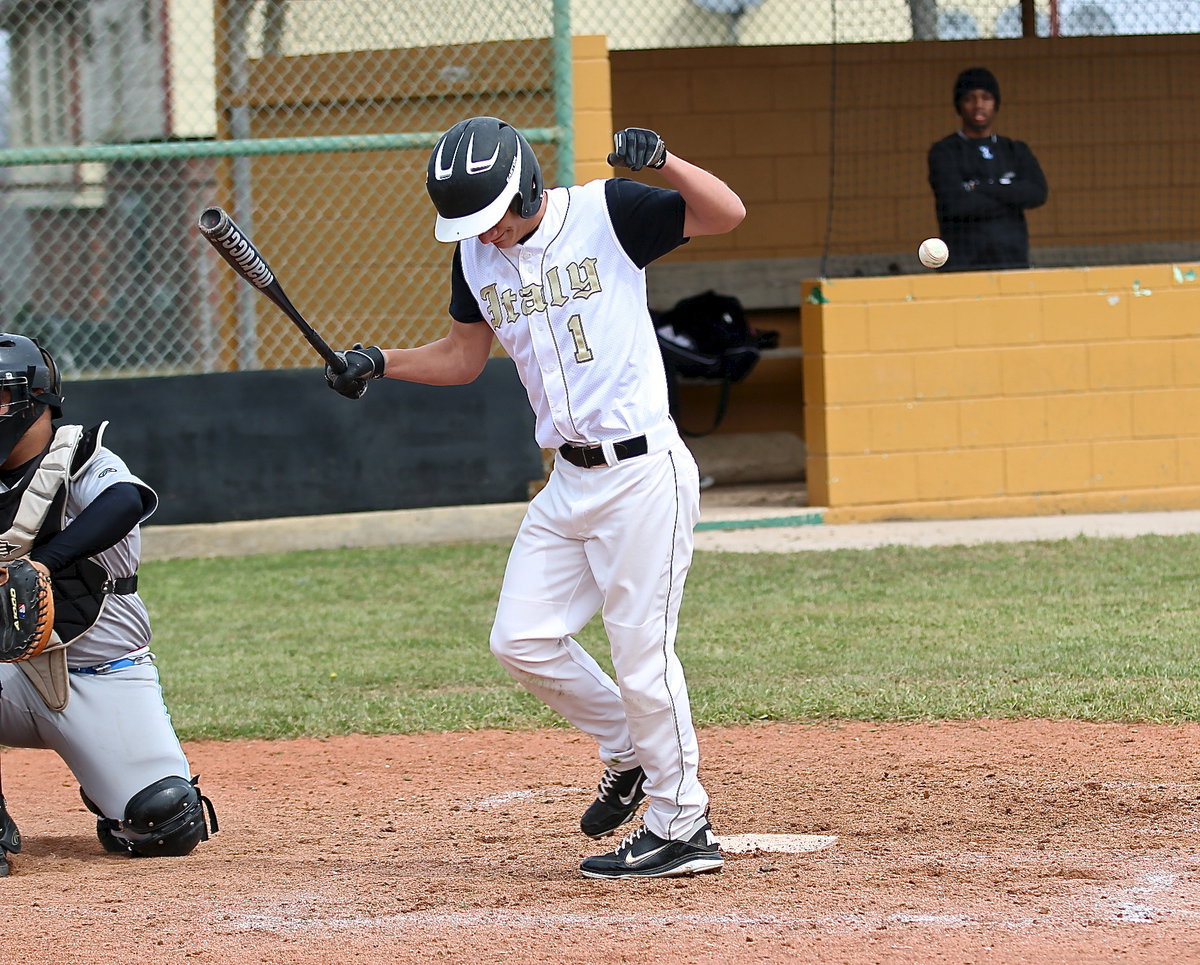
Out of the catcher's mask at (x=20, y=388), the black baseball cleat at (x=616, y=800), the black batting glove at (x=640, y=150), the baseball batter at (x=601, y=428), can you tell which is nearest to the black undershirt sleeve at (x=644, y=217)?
the baseball batter at (x=601, y=428)

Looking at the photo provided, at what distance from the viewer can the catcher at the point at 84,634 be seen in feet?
14.0

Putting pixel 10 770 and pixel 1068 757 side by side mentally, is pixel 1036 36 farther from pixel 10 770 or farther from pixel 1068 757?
pixel 10 770

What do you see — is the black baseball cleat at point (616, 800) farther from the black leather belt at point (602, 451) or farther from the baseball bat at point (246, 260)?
the baseball bat at point (246, 260)

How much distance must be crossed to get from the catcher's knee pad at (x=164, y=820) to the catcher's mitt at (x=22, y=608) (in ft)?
1.78

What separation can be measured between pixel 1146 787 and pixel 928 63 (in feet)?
30.1

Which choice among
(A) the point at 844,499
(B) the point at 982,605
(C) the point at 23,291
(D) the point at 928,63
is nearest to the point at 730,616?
(B) the point at 982,605

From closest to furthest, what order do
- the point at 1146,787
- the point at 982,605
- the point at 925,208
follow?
1. the point at 1146,787
2. the point at 982,605
3. the point at 925,208

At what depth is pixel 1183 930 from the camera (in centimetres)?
324

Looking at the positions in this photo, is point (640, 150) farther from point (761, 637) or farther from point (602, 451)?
point (761, 637)

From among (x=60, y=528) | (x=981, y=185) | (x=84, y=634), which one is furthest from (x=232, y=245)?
(x=981, y=185)

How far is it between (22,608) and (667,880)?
1.79m

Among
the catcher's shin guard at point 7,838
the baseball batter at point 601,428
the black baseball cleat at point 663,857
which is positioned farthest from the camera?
the catcher's shin guard at point 7,838

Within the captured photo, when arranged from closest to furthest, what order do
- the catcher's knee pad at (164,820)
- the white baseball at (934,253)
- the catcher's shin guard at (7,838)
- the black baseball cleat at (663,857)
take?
the black baseball cleat at (663,857) < the catcher's shin guard at (7,838) < the catcher's knee pad at (164,820) < the white baseball at (934,253)

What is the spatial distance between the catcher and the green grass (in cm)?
137
